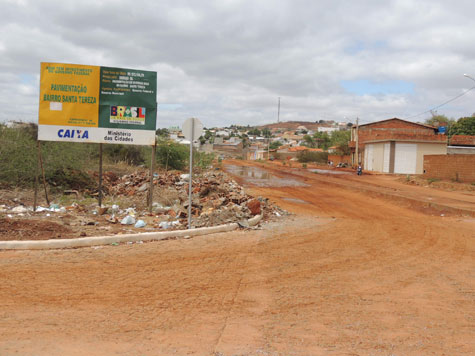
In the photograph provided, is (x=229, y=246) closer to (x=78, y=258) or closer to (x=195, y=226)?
(x=195, y=226)

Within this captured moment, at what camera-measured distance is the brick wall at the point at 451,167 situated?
26422mm

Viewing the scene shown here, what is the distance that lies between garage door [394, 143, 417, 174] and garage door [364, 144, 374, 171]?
530 centimetres

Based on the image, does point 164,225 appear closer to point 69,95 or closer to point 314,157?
point 69,95

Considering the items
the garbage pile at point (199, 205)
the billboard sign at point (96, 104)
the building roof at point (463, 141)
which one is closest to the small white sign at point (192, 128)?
the garbage pile at point (199, 205)

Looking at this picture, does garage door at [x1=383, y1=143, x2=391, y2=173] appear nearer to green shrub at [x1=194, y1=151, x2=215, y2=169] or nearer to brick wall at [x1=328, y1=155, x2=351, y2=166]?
brick wall at [x1=328, y1=155, x2=351, y2=166]

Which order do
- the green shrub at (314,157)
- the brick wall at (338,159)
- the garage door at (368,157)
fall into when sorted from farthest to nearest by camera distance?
the green shrub at (314,157) < the brick wall at (338,159) < the garage door at (368,157)

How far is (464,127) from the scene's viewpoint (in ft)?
214

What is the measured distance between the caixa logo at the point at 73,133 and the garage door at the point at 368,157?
41321mm

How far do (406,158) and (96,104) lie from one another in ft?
123

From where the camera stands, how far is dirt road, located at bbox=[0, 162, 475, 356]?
4.14 meters

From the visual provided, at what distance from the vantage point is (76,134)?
1164 centimetres

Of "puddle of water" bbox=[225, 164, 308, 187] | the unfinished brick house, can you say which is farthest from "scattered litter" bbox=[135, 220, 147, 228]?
the unfinished brick house

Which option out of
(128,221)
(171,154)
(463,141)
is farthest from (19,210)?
(463,141)

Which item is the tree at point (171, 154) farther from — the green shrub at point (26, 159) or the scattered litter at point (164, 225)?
the scattered litter at point (164, 225)
